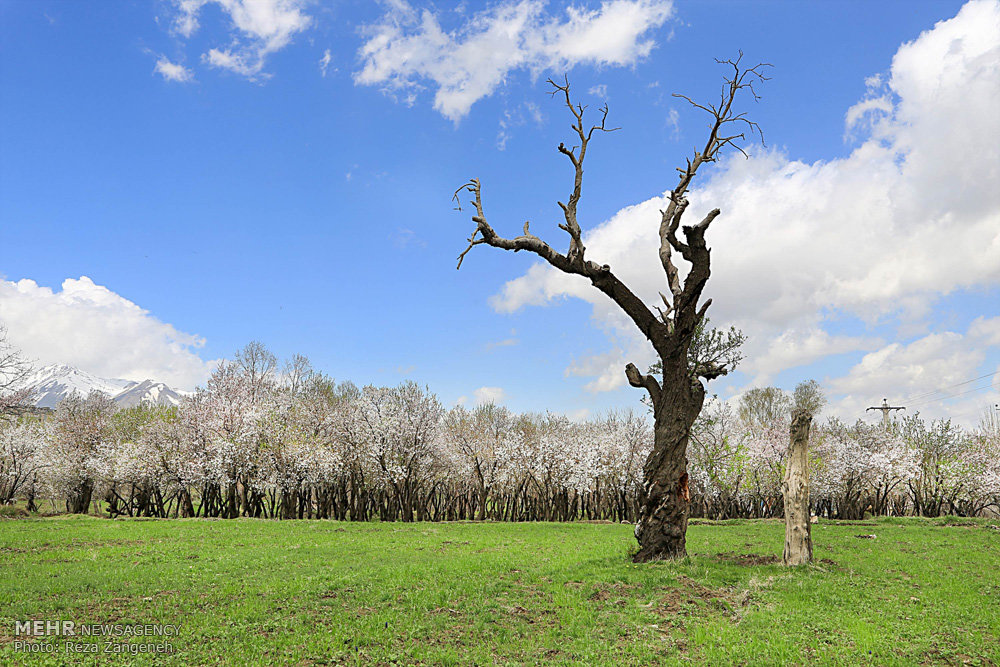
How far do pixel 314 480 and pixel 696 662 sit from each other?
3036 cm

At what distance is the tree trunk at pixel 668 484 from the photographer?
40.6 feet

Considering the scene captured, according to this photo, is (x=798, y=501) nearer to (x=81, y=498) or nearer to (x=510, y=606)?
(x=510, y=606)

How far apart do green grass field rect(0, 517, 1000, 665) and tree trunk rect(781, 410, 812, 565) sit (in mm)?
457

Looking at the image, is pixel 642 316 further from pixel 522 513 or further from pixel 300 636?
pixel 522 513

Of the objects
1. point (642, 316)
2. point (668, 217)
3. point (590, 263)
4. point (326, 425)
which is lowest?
point (326, 425)

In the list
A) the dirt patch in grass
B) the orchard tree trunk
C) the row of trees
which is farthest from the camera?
the orchard tree trunk

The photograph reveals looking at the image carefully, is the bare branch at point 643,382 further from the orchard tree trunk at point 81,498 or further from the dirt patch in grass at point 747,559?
the orchard tree trunk at point 81,498

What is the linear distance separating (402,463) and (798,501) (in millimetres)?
25128

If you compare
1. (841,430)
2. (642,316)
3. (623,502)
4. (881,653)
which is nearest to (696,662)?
(881,653)

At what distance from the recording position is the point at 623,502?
1517 inches

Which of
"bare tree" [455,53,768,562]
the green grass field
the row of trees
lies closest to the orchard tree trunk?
the row of trees

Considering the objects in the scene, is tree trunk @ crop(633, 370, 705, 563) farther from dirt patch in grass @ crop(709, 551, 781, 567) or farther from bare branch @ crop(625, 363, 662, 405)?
dirt patch in grass @ crop(709, 551, 781, 567)

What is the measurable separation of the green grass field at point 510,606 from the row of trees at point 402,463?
18980 millimetres

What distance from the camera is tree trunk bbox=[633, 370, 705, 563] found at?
Answer: 12.4m
